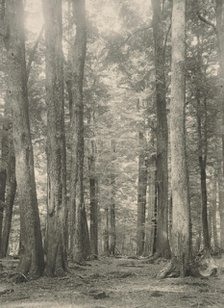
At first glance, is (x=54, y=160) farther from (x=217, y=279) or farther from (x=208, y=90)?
(x=208, y=90)

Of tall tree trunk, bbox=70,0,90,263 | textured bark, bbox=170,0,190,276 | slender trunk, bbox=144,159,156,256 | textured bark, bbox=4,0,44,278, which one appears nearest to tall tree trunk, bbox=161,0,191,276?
textured bark, bbox=170,0,190,276

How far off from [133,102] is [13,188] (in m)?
10.1

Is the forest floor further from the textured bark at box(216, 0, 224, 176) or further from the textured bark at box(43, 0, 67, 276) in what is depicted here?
the textured bark at box(216, 0, 224, 176)

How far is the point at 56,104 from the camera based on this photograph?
1100cm

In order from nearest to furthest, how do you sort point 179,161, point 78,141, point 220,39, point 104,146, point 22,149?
point 22,149
point 179,161
point 78,141
point 220,39
point 104,146

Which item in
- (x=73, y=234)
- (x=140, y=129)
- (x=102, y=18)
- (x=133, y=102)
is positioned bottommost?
(x=73, y=234)

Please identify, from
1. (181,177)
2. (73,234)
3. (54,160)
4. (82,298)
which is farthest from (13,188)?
(82,298)

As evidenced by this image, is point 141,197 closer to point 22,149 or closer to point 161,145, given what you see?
point 161,145

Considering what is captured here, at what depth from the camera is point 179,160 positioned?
10516 mm

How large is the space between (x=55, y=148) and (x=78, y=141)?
4470mm

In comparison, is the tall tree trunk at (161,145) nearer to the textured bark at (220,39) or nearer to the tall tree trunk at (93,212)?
the textured bark at (220,39)

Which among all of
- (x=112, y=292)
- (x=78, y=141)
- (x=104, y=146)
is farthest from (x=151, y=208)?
(x=112, y=292)

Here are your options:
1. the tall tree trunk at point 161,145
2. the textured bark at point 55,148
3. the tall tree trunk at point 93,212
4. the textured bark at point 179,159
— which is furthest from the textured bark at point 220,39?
the tall tree trunk at point 93,212

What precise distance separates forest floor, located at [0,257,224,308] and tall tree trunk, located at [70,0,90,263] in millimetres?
4091
